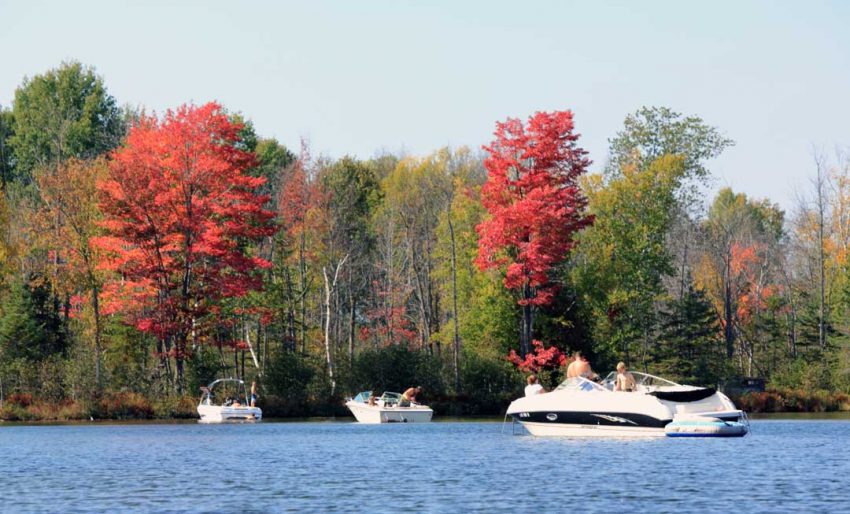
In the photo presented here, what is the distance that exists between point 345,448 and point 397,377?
1044 inches

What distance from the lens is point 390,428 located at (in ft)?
182

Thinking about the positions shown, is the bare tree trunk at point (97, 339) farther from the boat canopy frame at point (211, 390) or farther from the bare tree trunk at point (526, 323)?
the bare tree trunk at point (526, 323)

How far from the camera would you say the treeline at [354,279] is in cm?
6569

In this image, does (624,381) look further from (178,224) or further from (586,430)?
(178,224)

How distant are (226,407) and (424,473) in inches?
1216

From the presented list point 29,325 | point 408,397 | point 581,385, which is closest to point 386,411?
point 408,397

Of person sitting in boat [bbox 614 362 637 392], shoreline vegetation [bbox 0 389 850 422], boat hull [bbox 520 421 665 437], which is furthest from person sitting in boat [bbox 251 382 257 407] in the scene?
person sitting in boat [bbox 614 362 637 392]

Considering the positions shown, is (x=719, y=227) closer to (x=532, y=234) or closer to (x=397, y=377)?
(x=532, y=234)

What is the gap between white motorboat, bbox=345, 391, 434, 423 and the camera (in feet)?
202

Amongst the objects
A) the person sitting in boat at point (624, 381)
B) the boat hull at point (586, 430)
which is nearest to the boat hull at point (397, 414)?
the boat hull at point (586, 430)

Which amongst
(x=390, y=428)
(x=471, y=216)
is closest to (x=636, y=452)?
(x=390, y=428)

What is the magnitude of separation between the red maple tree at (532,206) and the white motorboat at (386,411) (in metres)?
10.3

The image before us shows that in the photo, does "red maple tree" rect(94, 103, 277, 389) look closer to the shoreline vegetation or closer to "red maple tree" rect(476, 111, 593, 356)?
the shoreline vegetation

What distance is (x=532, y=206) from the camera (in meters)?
69.4
